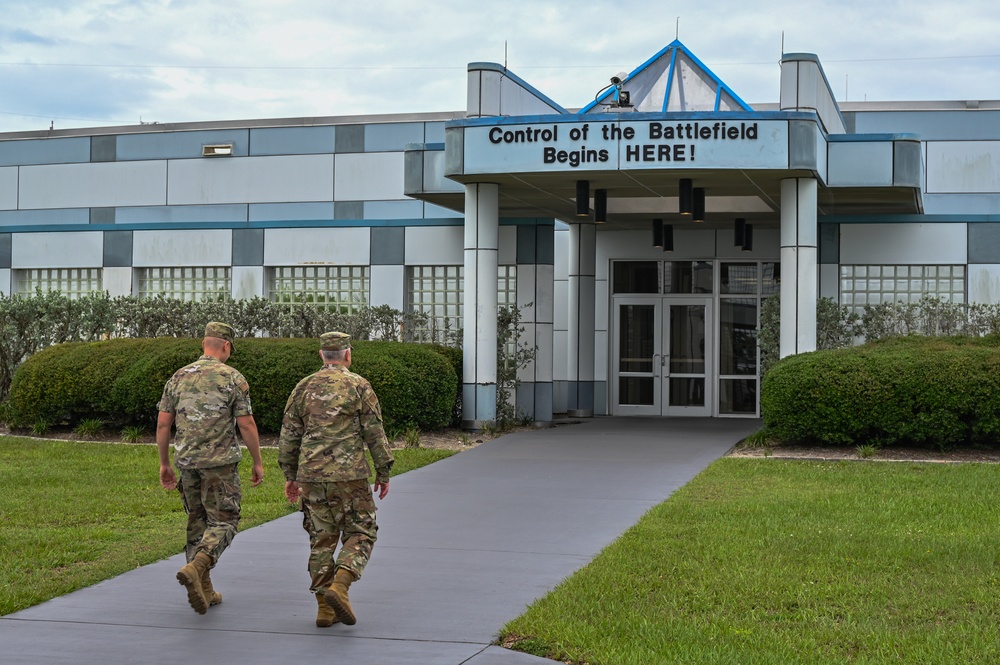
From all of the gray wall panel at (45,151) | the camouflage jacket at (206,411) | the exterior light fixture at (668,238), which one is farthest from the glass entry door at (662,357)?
the camouflage jacket at (206,411)

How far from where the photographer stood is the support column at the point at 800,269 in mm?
17859

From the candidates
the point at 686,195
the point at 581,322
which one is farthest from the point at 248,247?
the point at 686,195

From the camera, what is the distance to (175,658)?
6559 millimetres

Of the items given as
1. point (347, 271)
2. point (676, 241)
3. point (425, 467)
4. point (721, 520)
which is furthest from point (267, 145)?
point (721, 520)

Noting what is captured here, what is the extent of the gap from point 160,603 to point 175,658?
133 cm

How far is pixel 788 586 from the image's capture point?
26.4 ft

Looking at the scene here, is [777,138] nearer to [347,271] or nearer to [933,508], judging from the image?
[933,508]

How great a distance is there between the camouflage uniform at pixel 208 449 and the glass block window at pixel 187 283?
17.0 m

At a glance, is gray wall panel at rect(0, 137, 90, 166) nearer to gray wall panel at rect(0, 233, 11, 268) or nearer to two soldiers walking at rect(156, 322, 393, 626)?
gray wall panel at rect(0, 233, 11, 268)

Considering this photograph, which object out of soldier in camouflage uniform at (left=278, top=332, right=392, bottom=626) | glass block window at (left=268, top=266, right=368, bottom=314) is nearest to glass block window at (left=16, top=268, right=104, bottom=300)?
glass block window at (left=268, top=266, right=368, bottom=314)

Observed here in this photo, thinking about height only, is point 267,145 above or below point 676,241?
above

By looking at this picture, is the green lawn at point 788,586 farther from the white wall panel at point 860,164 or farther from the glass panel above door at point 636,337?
the glass panel above door at point 636,337

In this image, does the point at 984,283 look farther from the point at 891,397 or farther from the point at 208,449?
the point at 208,449

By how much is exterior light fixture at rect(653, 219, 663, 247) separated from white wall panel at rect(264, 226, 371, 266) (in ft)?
18.5
